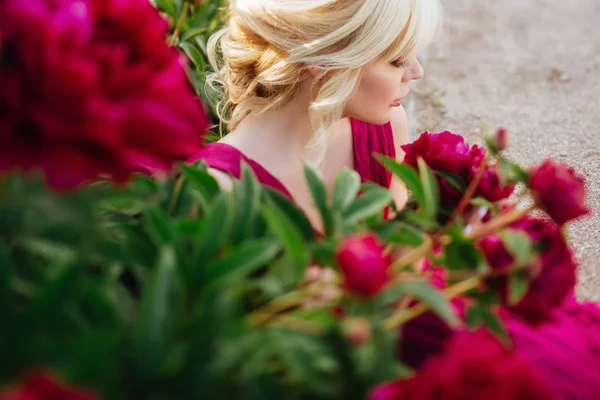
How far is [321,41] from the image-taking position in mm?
1397

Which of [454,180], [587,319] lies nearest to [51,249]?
[454,180]

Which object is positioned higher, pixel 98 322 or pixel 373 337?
pixel 98 322

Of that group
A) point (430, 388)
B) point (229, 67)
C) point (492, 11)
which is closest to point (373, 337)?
point (430, 388)

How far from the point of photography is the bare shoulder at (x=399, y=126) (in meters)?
1.96

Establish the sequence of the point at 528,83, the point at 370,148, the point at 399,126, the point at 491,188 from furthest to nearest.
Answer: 1. the point at 528,83
2. the point at 399,126
3. the point at 370,148
4. the point at 491,188

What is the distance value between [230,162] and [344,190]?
677 mm

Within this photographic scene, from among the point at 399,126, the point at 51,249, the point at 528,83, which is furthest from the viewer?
the point at 528,83

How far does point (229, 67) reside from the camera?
62.1 inches

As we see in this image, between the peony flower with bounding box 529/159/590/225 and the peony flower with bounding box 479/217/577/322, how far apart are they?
0.03 meters

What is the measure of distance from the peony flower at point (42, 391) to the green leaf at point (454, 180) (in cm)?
67

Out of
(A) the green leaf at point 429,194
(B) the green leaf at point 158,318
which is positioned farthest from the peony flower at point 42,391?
(A) the green leaf at point 429,194

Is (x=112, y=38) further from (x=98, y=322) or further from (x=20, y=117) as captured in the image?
(x=98, y=322)

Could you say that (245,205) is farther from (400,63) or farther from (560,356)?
(400,63)

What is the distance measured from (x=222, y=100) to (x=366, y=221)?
3.21 ft
